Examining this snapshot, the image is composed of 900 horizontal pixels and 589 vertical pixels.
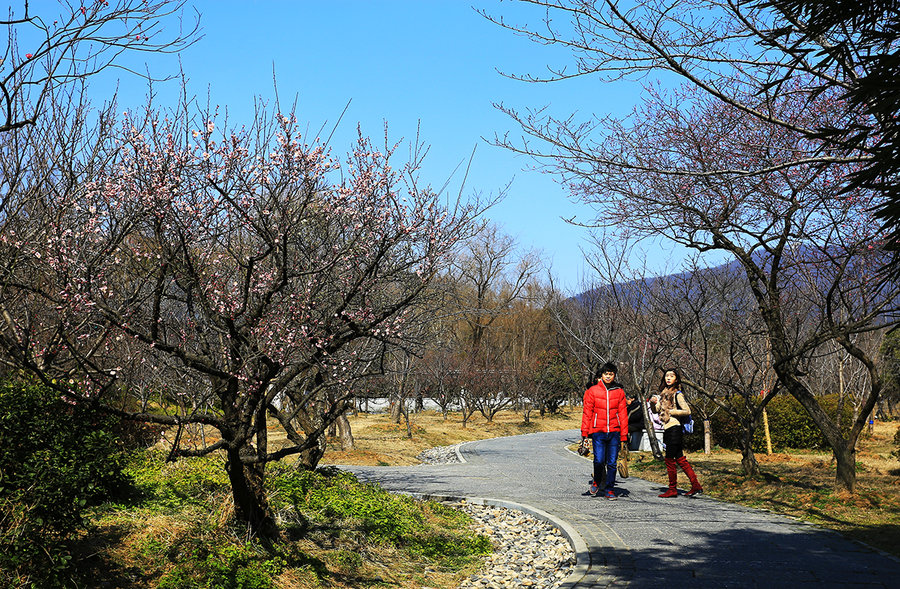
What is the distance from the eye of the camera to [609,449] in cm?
1084

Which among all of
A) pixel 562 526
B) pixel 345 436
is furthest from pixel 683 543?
pixel 345 436

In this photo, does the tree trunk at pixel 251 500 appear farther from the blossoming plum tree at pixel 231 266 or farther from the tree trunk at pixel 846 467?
the tree trunk at pixel 846 467

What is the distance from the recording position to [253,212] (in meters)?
6.91

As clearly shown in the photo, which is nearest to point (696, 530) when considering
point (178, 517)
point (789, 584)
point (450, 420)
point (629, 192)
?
point (789, 584)

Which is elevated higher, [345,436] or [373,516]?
[345,436]

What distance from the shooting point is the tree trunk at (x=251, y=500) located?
20.6 ft

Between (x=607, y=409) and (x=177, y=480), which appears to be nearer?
(x=177, y=480)

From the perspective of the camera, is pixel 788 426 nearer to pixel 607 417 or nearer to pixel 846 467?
pixel 846 467

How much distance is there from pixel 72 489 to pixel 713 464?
1386cm

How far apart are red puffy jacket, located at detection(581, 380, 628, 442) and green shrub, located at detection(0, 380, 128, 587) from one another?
23.3 feet

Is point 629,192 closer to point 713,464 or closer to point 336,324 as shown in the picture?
point 336,324

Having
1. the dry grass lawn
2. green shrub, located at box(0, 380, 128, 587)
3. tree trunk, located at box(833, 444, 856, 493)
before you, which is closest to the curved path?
tree trunk, located at box(833, 444, 856, 493)

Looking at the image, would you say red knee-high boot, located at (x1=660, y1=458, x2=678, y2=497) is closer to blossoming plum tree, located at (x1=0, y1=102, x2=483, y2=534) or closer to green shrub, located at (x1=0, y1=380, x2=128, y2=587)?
blossoming plum tree, located at (x1=0, y1=102, x2=483, y2=534)

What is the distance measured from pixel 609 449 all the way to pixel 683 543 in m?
3.35
